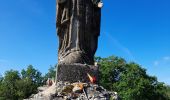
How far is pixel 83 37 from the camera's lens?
42.4 ft

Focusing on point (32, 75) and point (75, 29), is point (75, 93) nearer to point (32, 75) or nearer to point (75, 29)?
point (75, 29)

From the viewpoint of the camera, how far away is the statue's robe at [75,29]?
41.9 ft

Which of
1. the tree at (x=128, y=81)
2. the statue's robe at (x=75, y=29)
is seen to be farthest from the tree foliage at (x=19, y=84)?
the statue's robe at (x=75, y=29)

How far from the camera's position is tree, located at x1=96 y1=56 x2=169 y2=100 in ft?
130

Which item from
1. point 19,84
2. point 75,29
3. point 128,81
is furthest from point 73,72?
point 19,84

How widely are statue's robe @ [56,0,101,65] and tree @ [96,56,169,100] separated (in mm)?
25659

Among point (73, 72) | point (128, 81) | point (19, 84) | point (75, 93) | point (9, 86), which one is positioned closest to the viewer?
point (75, 93)

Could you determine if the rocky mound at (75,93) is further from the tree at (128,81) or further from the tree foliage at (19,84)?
the tree foliage at (19,84)

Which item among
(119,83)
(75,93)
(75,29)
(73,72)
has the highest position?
(119,83)

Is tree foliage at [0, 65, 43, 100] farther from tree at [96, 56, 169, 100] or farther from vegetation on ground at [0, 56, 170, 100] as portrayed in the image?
tree at [96, 56, 169, 100]

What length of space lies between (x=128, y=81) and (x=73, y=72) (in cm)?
2950

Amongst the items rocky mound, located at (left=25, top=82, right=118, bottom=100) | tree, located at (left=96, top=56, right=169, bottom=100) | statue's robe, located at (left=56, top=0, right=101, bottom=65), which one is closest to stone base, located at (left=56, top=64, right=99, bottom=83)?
rocky mound, located at (left=25, top=82, right=118, bottom=100)

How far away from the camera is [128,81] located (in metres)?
40.9

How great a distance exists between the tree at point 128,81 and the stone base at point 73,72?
26363 mm
